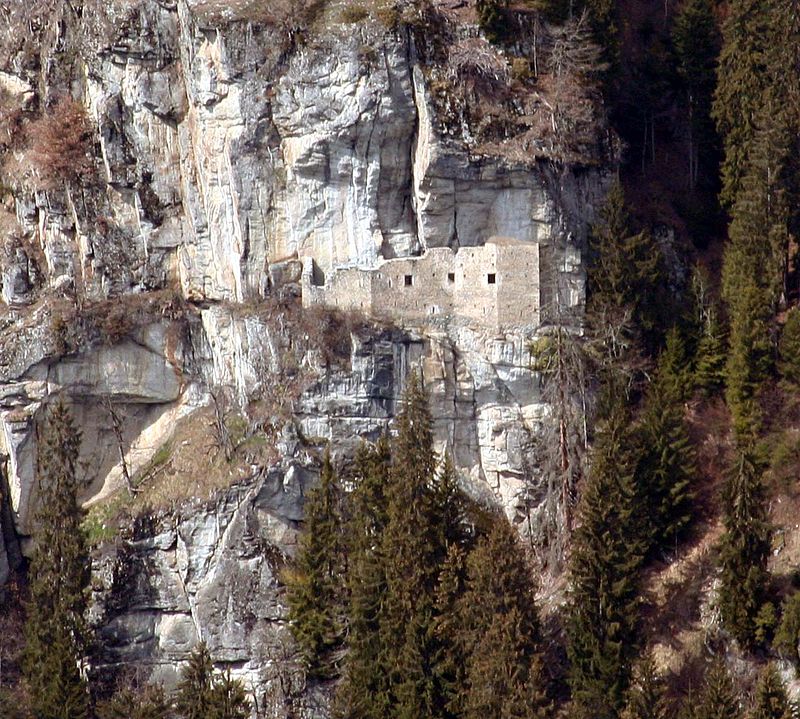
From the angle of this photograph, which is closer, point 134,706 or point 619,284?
point 134,706

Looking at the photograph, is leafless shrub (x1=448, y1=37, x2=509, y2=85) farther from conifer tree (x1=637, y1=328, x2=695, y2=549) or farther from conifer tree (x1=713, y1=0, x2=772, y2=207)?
conifer tree (x1=637, y1=328, x2=695, y2=549)

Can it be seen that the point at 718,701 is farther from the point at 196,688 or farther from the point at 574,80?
the point at 574,80

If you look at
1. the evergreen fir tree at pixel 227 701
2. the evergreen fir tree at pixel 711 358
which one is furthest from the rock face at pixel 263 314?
the evergreen fir tree at pixel 711 358

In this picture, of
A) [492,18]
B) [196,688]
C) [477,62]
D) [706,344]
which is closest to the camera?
[196,688]

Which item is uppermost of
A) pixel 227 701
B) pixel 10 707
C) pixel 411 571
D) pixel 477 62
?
pixel 477 62

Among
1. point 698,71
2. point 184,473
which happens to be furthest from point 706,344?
point 184,473

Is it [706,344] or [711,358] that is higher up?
[706,344]

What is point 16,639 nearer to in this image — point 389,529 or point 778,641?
point 389,529

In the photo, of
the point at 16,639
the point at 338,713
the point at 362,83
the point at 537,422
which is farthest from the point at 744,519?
the point at 16,639
